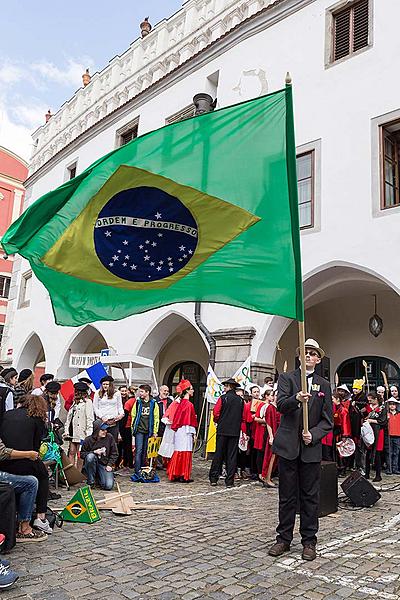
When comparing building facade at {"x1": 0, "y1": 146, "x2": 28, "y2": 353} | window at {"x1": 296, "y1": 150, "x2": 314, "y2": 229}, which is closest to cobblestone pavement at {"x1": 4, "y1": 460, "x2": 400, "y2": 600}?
window at {"x1": 296, "y1": 150, "x2": 314, "y2": 229}

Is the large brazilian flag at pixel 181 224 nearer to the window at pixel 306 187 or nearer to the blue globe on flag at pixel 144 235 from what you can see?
the blue globe on flag at pixel 144 235

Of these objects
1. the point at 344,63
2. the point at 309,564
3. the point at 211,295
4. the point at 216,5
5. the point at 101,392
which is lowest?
the point at 309,564

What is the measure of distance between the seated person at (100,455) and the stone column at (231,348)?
5101 millimetres

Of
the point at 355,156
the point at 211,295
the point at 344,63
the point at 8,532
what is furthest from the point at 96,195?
the point at 344,63

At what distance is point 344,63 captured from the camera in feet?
41.2

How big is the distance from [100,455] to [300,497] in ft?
14.1

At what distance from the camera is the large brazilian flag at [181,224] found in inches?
201

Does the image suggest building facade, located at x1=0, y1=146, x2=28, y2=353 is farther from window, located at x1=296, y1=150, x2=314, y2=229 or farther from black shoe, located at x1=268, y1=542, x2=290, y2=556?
black shoe, located at x1=268, y1=542, x2=290, y2=556

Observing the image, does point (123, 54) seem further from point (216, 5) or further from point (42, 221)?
point (42, 221)

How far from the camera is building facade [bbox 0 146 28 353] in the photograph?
98.6ft

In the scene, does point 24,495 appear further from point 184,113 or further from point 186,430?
point 184,113

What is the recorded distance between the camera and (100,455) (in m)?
8.48

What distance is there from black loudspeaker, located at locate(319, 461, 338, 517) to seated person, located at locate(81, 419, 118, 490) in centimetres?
333

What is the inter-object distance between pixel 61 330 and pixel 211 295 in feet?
52.5
